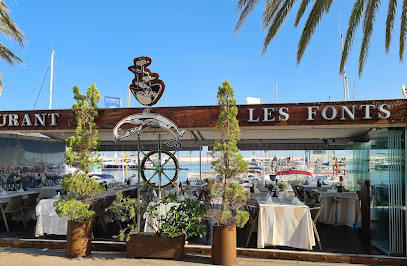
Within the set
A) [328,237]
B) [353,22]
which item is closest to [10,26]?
[353,22]

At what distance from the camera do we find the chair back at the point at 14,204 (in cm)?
757

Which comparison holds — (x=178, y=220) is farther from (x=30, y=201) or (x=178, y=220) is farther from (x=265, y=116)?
(x=30, y=201)

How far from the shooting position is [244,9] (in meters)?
7.04

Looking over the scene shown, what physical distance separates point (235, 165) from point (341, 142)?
6.05 meters

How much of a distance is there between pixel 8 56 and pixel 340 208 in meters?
12.4

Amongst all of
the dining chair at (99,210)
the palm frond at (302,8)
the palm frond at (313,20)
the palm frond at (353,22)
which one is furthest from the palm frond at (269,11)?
the dining chair at (99,210)

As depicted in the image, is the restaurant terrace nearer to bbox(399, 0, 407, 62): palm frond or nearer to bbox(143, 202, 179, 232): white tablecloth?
bbox(143, 202, 179, 232): white tablecloth

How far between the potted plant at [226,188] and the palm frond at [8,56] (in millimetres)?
10223

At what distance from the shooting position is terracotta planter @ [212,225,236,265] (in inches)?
202

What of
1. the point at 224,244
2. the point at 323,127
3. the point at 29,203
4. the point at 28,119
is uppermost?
the point at 28,119

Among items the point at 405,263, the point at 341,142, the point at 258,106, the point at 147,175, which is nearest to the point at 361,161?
the point at 341,142

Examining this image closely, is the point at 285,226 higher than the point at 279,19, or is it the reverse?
the point at 279,19

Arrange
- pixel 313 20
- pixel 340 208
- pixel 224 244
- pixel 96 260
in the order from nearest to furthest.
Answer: pixel 224 244 → pixel 96 260 → pixel 313 20 → pixel 340 208

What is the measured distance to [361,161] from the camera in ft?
29.3
